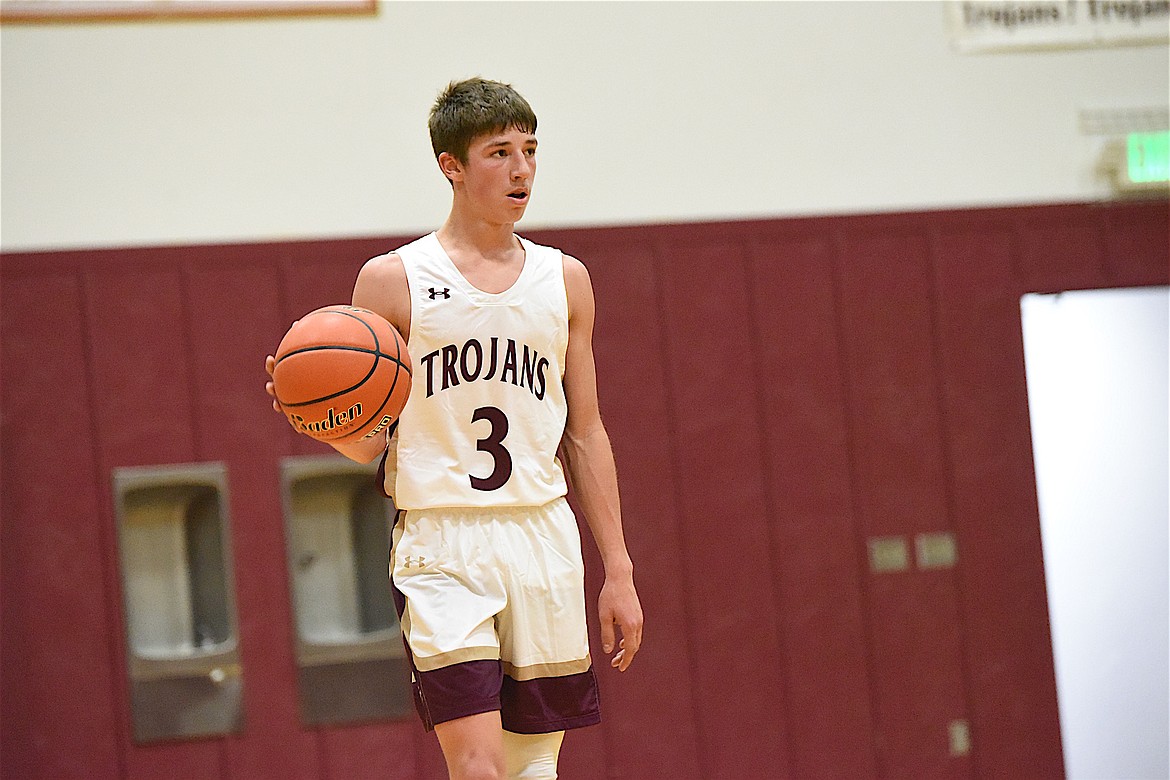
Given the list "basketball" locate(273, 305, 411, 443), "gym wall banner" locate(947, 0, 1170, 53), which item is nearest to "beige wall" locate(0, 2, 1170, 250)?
"gym wall banner" locate(947, 0, 1170, 53)

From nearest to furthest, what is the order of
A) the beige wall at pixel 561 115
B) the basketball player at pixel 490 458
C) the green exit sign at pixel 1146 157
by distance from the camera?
the basketball player at pixel 490 458
the beige wall at pixel 561 115
the green exit sign at pixel 1146 157

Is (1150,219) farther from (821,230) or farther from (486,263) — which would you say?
(486,263)

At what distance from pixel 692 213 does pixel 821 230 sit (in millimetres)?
442

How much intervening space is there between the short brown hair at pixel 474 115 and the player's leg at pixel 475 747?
3.49 ft

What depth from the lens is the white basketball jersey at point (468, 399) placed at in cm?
243

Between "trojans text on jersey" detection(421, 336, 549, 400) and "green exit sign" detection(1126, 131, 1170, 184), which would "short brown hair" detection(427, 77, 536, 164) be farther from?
"green exit sign" detection(1126, 131, 1170, 184)

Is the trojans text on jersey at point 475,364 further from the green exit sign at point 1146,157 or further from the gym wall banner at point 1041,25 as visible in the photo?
the green exit sign at point 1146,157

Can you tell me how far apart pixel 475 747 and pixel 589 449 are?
0.66 metres

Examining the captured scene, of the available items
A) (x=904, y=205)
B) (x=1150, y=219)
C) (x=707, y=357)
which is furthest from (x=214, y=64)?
(x=1150, y=219)

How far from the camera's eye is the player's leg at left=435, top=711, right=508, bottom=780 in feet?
7.47

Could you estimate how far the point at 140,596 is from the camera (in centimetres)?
392

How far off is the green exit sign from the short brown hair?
8.58 feet

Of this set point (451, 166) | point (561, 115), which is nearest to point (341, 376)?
point (451, 166)

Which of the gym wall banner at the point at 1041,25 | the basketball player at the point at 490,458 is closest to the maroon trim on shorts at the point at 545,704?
the basketball player at the point at 490,458
